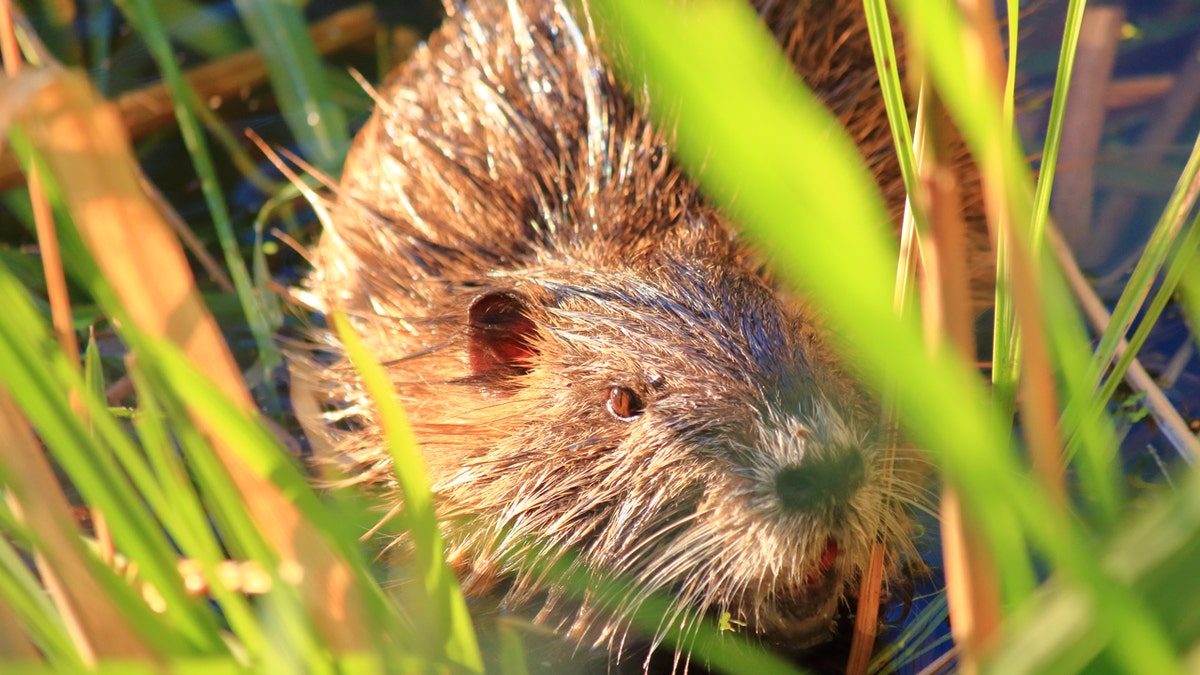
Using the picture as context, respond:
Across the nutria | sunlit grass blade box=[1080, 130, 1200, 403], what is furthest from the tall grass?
the nutria

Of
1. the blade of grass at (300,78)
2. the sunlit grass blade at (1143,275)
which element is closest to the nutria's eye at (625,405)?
the sunlit grass blade at (1143,275)

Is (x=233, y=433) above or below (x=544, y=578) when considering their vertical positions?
above

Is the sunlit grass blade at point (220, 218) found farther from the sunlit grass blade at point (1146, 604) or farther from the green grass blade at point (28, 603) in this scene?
the sunlit grass blade at point (1146, 604)

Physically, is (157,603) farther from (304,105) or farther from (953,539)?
(304,105)

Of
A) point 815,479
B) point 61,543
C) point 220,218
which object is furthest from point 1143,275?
point 220,218

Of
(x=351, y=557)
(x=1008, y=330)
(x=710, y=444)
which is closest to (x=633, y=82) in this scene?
(x=710, y=444)

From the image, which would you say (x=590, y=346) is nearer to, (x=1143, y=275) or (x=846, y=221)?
(x=1143, y=275)

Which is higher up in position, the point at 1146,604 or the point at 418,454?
the point at 1146,604

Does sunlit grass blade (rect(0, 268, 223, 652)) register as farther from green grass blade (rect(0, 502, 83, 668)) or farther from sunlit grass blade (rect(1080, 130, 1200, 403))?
sunlit grass blade (rect(1080, 130, 1200, 403))
